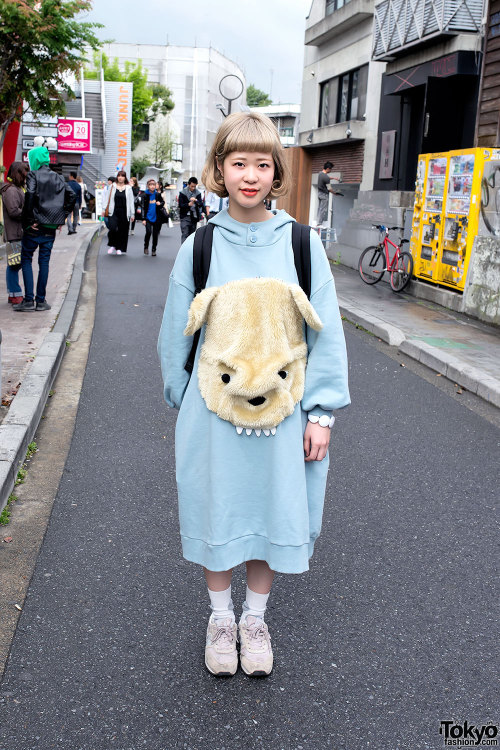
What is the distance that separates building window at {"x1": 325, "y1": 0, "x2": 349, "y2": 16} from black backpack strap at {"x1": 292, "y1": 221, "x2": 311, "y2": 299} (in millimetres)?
22257

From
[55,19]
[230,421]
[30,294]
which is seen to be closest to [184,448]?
[230,421]

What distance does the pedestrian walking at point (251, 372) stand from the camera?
7.97 feet

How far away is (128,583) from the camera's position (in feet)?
11.2

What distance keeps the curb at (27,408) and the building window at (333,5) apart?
1772 centimetres

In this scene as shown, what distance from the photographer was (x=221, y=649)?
8.97 feet

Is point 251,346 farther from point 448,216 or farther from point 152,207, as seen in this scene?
point 152,207

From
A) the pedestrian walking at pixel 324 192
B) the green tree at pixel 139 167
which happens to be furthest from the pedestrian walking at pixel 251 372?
the green tree at pixel 139 167

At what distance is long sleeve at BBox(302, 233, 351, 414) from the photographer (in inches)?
98.5

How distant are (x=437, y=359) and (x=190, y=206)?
10790 mm

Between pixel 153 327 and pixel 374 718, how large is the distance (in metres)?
7.60

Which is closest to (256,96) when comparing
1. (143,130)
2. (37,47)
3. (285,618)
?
(143,130)

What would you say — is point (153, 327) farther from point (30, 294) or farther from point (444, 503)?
point (444, 503)

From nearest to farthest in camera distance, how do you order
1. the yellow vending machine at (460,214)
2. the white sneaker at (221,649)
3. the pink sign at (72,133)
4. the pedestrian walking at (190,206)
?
1. the white sneaker at (221,649)
2. the yellow vending machine at (460,214)
3. the pedestrian walking at (190,206)
4. the pink sign at (72,133)

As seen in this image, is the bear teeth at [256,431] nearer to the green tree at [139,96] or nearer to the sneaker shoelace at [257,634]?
the sneaker shoelace at [257,634]
